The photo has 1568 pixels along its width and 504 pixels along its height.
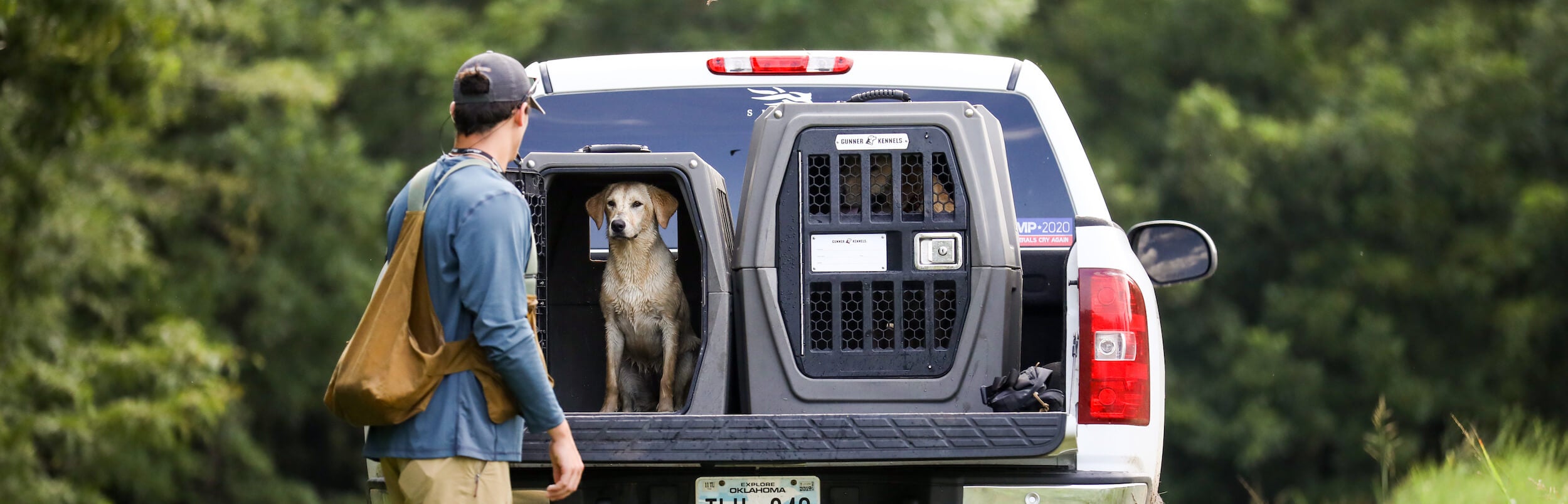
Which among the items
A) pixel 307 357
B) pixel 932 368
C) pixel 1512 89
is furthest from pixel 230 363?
pixel 1512 89

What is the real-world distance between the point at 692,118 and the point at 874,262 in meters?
1.05

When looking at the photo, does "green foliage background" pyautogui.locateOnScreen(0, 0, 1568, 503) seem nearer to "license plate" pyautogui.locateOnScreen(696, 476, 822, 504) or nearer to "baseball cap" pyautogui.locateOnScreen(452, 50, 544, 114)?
"license plate" pyautogui.locateOnScreen(696, 476, 822, 504)

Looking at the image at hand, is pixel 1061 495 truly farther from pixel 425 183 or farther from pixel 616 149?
pixel 425 183

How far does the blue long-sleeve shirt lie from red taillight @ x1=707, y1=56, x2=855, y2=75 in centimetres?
162

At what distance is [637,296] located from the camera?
447 centimetres

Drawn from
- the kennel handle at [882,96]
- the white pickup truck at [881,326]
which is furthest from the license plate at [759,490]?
the kennel handle at [882,96]

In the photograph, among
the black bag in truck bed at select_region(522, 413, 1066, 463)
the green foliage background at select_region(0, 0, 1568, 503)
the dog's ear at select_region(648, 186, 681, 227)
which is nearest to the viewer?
the black bag in truck bed at select_region(522, 413, 1066, 463)

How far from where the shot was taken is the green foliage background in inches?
648

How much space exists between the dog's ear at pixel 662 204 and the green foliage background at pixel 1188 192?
10.3m

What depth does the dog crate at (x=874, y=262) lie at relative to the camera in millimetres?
3885

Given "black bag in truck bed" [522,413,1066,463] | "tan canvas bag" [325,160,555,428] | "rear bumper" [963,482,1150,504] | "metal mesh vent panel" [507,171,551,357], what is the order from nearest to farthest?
"tan canvas bag" [325,160,555,428] < "black bag in truck bed" [522,413,1066,463] < "rear bumper" [963,482,1150,504] < "metal mesh vent panel" [507,171,551,357]

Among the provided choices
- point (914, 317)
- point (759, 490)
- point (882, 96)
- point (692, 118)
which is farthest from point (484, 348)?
point (692, 118)

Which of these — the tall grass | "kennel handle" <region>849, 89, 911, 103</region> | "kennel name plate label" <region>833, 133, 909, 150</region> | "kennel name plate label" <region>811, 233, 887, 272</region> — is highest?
"kennel handle" <region>849, 89, 911, 103</region>

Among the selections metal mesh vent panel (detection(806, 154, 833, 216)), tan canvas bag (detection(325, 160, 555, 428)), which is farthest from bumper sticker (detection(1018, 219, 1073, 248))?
tan canvas bag (detection(325, 160, 555, 428))
